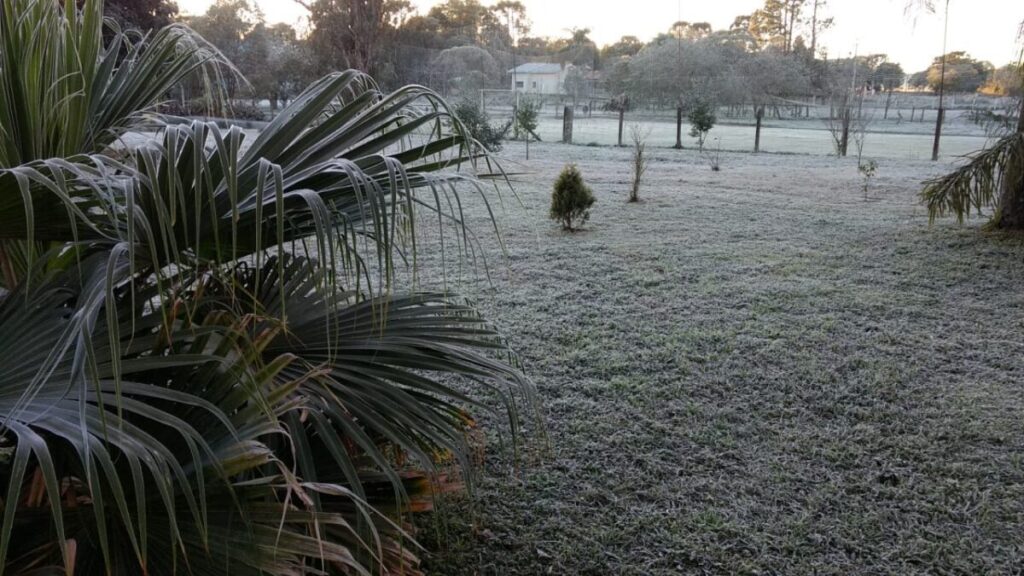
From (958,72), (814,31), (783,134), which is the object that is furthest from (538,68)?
(958,72)

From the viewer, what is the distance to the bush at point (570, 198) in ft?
18.8

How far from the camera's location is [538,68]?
13.2m

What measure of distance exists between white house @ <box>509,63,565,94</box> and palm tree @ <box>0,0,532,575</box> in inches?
464

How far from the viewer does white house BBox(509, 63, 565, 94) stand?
12805 millimetres

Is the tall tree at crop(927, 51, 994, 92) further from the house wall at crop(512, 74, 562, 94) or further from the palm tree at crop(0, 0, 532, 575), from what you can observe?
the palm tree at crop(0, 0, 532, 575)


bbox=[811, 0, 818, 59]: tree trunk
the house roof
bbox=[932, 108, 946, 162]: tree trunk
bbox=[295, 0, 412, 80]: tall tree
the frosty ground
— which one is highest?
bbox=[811, 0, 818, 59]: tree trunk

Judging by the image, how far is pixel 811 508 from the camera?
6.29ft

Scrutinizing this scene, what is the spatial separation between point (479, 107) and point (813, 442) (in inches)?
402

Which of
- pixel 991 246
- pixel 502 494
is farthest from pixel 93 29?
pixel 991 246

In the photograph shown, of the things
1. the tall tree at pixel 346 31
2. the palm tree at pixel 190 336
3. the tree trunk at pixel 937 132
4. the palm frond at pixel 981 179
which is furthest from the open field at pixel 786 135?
the palm tree at pixel 190 336

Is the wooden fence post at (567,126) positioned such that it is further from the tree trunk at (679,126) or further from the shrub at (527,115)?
the tree trunk at (679,126)

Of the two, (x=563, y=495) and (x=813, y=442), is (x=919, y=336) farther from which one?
(x=563, y=495)

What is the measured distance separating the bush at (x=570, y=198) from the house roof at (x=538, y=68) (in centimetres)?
732

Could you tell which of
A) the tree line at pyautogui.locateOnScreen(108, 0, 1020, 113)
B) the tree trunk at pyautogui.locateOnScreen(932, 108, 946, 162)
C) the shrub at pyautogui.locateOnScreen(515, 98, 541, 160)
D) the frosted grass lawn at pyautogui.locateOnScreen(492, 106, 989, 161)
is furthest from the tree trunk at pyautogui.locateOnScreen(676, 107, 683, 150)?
the tree trunk at pyautogui.locateOnScreen(932, 108, 946, 162)
